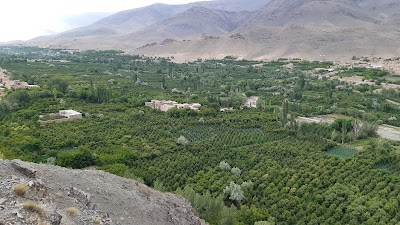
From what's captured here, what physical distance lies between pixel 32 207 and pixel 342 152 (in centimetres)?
3560

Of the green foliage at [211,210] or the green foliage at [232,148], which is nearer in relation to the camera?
the green foliage at [211,210]

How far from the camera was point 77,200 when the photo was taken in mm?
15750

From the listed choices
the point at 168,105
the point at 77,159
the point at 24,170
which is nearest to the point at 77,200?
the point at 24,170

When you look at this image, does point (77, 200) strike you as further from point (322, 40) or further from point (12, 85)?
point (322, 40)

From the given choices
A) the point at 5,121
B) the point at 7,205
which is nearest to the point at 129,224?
the point at 7,205

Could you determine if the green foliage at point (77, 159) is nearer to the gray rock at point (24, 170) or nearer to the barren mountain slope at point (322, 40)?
the gray rock at point (24, 170)

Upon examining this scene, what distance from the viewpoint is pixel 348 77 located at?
95562 mm

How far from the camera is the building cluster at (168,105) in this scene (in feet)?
190

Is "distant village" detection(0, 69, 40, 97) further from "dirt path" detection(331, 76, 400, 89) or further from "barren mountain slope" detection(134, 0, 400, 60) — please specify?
"barren mountain slope" detection(134, 0, 400, 60)

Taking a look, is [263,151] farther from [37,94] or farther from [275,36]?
[275,36]

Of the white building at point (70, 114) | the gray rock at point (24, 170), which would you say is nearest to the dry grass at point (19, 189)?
the gray rock at point (24, 170)

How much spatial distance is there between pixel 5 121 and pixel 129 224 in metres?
36.3

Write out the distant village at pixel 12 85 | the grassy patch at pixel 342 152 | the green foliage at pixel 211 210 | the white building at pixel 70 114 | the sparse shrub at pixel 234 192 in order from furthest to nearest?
1. the distant village at pixel 12 85
2. the white building at pixel 70 114
3. the grassy patch at pixel 342 152
4. the sparse shrub at pixel 234 192
5. the green foliage at pixel 211 210

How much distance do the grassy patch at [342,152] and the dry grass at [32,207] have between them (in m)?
33.5
